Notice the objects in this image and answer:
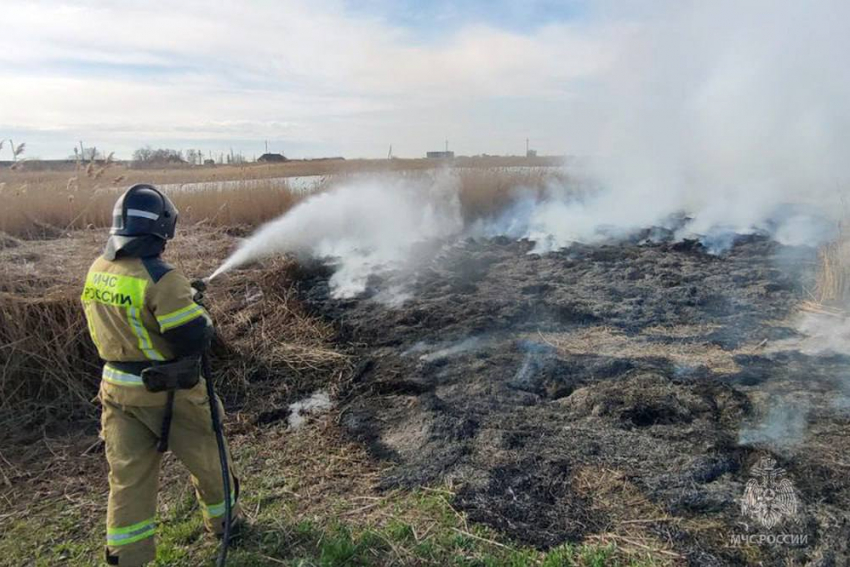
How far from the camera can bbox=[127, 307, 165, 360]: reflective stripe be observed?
9.53ft

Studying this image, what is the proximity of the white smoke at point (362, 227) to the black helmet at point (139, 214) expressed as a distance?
4.46 metres

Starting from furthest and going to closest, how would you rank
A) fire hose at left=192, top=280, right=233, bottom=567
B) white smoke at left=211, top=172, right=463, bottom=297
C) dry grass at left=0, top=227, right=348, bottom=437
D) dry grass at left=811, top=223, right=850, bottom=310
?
1. white smoke at left=211, top=172, right=463, bottom=297
2. dry grass at left=811, top=223, right=850, bottom=310
3. dry grass at left=0, top=227, right=348, bottom=437
4. fire hose at left=192, top=280, right=233, bottom=567

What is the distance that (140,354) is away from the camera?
300 cm

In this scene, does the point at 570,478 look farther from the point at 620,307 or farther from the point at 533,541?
the point at 620,307

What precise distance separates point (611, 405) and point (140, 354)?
136 inches

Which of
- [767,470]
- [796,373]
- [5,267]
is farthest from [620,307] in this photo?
[5,267]

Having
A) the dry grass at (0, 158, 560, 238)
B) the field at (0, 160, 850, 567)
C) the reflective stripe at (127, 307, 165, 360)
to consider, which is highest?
the dry grass at (0, 158, 560, 238)

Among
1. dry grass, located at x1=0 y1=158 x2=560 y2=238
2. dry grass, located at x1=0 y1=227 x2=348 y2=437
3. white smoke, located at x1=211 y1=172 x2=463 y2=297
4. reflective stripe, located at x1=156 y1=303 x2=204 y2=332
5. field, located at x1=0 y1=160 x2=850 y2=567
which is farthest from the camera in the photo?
dry grass, located at x1=0 y1=158 x2=560 y2=238

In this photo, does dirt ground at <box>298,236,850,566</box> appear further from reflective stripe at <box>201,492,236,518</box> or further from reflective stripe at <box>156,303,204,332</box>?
reflective stripe at <box>156,303,204,332</box>

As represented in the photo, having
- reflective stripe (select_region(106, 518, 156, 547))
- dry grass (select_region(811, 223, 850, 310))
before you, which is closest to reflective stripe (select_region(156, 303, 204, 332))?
reflective stripe (select_region(106, 518, 156, 547))

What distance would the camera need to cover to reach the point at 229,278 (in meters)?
8.25

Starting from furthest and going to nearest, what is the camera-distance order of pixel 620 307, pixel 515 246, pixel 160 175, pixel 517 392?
pixel 160 175 → pixel 515 246 → pixel 620 307 → pixel 517 392

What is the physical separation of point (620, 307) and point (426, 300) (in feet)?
8.29

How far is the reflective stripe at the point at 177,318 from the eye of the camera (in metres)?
2.88
